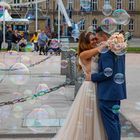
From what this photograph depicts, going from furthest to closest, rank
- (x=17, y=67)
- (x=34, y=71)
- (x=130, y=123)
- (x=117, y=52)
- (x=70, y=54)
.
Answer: (x=34, y=71) → (x=70, y=54) → (x=17, y=67) → (x=130, y=123) → (x=117, y=52)

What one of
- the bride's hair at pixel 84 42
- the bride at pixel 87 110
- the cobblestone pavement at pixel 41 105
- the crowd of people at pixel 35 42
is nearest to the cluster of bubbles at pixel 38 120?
Result: the cobblestone pavement at pixel 41 105

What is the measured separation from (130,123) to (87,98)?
117 inches

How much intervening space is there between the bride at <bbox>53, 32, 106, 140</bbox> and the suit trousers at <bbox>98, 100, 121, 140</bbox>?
0.09m

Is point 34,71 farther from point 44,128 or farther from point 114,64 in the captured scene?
point 114,64

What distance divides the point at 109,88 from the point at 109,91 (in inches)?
1.4

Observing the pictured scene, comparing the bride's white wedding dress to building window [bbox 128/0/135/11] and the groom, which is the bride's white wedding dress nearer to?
the groom

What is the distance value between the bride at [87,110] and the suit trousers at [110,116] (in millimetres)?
85

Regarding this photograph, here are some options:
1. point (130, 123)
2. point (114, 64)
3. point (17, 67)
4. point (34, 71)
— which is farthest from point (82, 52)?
point (34, 71)

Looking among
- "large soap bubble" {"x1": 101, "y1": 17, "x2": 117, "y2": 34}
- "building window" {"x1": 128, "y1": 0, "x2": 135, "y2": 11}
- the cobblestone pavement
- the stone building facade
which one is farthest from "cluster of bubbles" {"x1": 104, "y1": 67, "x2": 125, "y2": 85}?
"building window" {"x1": 128, "y1": 0, "x2": 135, "y2": 11}

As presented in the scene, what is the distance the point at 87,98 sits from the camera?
21.2 ft

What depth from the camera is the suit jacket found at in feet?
21.0

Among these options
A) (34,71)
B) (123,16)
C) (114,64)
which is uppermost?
(123,16)

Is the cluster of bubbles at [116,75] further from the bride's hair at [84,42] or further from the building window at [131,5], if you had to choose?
the building window at [131,5]

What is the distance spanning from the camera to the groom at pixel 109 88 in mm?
6402
